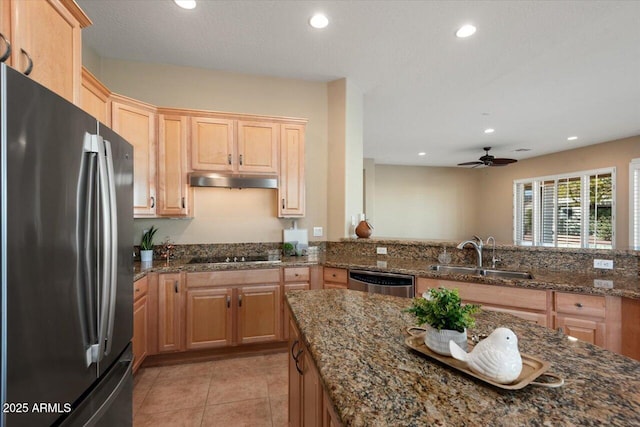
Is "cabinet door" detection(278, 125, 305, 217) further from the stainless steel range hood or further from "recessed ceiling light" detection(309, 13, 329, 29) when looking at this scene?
"recessed ceiling light" detection(309, 13, 329, 29)

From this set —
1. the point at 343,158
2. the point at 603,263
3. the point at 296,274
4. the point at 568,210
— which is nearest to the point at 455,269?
the point at 603,263

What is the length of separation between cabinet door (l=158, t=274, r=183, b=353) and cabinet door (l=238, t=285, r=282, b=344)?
21.1 inches

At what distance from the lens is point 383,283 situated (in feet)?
8.87

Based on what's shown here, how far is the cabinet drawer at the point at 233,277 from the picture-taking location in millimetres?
2676

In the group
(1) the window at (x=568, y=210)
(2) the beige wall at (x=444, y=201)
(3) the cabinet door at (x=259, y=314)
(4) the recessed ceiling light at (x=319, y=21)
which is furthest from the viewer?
(2) the beige wall at (x=444, y=201)

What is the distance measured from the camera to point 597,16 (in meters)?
2.31

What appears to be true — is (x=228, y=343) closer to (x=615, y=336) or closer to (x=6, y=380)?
(x=6, y=380)

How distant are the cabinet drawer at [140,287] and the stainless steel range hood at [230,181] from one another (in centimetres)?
100

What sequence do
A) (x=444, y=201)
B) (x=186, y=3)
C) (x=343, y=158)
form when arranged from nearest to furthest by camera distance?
(x=186, y=3), (x=343, y=158), (x=444, y=201)

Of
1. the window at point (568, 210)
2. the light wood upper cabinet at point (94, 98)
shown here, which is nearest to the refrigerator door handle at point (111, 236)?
the light wood upper cabinet at point (94, 98)

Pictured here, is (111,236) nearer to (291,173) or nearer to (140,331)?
(140,331)

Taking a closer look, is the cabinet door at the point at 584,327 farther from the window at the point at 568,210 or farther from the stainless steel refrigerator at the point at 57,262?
the window at the point at 568,210

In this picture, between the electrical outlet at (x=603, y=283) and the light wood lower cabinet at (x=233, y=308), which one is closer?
the electrical outlet at (x=603, y=283)

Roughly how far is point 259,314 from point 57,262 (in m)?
2.03
